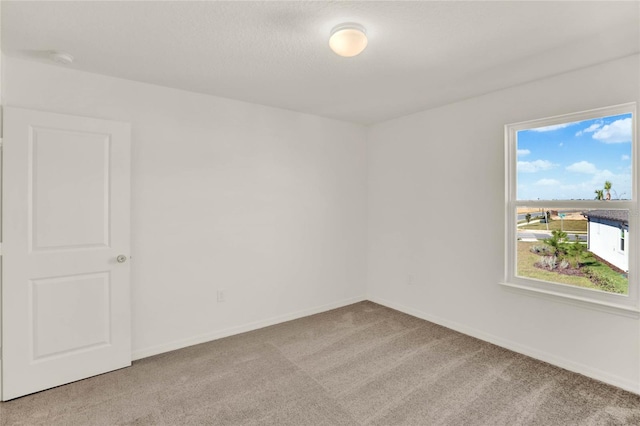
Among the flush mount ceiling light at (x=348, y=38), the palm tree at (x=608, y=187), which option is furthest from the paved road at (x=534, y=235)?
the flush mount ceiling light at (x=348, y=38)

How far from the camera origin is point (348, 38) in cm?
191

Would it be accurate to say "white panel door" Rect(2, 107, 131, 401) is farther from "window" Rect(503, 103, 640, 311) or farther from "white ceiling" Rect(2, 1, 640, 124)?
"window" Rect(503, 103, 640, 311)

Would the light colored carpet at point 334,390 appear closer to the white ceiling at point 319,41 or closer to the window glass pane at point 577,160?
the window glass pane at point 577,160

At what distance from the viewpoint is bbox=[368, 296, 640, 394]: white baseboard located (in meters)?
2.39

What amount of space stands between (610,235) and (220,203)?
3462mm

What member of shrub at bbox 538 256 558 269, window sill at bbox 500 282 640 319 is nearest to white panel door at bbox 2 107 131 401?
window sill at bbox 500 282 640 319

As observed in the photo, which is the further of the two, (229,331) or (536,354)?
(229,331)

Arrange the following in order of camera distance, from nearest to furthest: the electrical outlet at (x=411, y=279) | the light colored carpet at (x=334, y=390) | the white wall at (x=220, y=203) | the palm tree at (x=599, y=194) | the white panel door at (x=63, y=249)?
the light colored carpet at (x=334, y=390) → the white panel door at (x=63, y=249) → the palm tree at (x=599, y=194) → the white wall at (x=220, y=203) → the electrical outlet at (x=411, y=279)

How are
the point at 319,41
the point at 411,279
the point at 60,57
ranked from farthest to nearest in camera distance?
the point at 411,279 → the point at 60,57 → the point at 319,41

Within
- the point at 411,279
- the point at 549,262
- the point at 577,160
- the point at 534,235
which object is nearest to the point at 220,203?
the point at 411,279

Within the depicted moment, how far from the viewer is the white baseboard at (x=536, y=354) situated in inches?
94.0

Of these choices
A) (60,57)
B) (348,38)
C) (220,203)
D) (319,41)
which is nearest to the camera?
(348,38)

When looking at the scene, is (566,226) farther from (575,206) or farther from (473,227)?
(473,227)

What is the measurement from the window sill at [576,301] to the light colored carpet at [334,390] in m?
0.56
